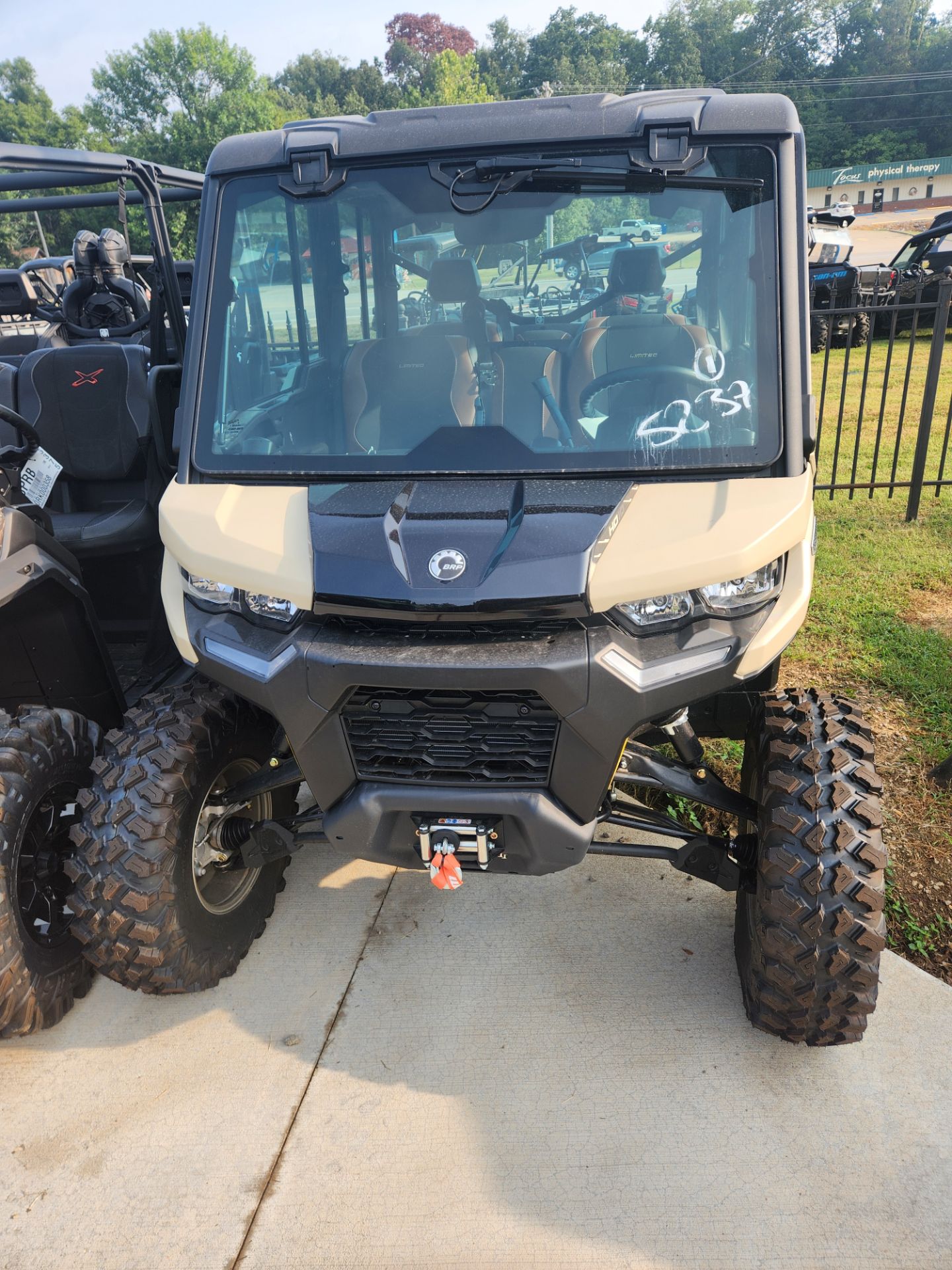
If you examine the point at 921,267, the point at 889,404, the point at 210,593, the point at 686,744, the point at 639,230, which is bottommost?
the point at 889,404

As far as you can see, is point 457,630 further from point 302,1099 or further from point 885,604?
point 885,604

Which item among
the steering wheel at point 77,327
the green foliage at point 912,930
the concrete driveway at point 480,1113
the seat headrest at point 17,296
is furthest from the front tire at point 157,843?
the seat headrest at point 17,296

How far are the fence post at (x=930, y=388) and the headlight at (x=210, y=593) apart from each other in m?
5.58

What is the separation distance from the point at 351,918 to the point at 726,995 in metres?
1.28

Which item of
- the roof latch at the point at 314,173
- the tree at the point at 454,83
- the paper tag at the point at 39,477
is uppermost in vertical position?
the tree at the point at 454,83

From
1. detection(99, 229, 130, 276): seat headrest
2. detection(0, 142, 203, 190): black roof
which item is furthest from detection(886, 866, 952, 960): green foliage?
detection(99, 229, 130, 276): seat headrest

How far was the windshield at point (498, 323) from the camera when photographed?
7.98 feet

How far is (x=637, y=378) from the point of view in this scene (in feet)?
8.22

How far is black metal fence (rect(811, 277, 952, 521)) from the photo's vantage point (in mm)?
6516

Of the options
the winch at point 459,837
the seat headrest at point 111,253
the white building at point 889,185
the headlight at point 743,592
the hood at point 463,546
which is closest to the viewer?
the hood at point 463,546

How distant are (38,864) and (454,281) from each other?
212cm

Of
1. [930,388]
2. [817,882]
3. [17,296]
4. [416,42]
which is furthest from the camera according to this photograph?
[416,42]

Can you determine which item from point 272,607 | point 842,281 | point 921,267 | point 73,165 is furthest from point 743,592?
point 842,281

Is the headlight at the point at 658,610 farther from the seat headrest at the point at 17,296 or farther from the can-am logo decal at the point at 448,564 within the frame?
the seat headrest at the point at 17,296
